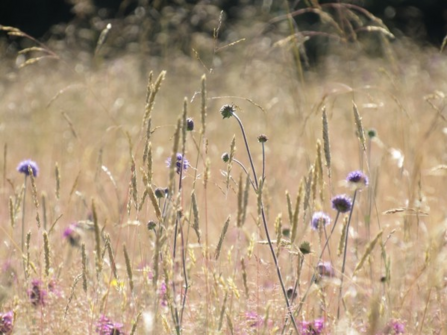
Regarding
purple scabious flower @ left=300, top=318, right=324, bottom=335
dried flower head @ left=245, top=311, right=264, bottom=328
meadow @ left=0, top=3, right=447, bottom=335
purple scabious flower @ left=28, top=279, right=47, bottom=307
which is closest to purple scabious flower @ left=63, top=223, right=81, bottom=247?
meadow @ left=0, top=3, right=447, bottom=335

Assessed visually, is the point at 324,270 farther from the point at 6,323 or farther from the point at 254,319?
the point at 6,323

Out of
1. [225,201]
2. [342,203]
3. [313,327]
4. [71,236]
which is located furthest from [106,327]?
[225,201]

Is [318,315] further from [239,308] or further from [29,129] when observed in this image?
[29,129]

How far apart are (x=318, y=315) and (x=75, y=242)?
2.86ft

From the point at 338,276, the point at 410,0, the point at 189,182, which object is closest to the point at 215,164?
the point at 189,182

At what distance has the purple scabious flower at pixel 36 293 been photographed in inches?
58.8

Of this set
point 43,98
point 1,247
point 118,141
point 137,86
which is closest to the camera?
point 1,247

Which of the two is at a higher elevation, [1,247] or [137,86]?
[1,247]

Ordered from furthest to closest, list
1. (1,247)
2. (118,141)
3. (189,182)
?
1. (118,141)
2. (189,182)
3. (1,247)

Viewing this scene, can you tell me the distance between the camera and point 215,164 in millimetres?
3625

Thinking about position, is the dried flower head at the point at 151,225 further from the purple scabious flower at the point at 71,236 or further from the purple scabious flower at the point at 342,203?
the purple scabious flower at the point at 71,236

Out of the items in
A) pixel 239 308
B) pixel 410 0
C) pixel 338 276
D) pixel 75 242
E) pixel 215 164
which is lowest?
pixel 410 0

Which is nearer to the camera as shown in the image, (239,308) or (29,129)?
(239,308)

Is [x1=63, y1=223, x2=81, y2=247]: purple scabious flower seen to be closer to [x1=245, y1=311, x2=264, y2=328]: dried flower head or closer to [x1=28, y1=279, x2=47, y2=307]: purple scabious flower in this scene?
[x1=28, y1=279, x2=47, y2=307]: purple scabious flower
